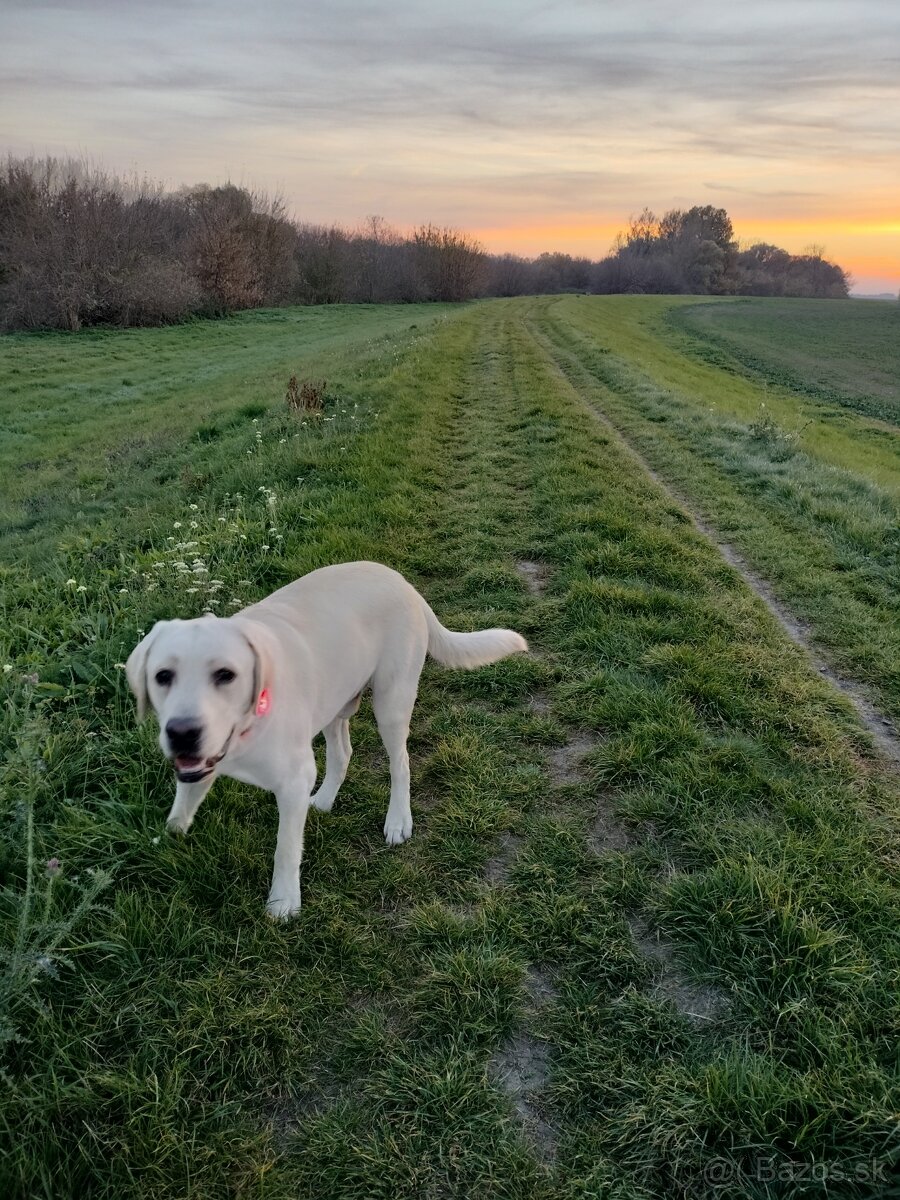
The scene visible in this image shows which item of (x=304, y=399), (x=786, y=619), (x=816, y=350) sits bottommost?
(x=786, y=619)

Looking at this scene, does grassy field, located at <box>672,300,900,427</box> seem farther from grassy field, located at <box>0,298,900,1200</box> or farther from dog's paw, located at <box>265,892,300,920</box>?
dog's paw, located at <box>265,892,300,920</box>

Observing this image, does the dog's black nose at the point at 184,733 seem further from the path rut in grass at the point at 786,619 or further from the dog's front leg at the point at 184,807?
the path rut in grass at the point at 786,619

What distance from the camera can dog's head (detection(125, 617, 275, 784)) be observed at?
269cm

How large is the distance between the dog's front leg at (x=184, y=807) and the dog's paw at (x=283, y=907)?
0.57m

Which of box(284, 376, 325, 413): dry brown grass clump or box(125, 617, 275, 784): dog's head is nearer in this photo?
box(125, 617, 275, 784): dog's head

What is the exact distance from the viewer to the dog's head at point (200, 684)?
2.69m

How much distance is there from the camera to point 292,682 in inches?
130

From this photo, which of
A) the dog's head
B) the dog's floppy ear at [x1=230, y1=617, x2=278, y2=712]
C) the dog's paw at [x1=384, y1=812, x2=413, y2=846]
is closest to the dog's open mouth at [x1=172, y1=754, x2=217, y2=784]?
the dog's head

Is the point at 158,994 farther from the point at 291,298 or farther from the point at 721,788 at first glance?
the point at 291,298

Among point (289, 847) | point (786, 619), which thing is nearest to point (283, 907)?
point (289, 847)

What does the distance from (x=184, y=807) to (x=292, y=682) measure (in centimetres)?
84

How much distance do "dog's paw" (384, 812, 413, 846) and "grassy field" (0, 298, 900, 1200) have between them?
0.25 feet

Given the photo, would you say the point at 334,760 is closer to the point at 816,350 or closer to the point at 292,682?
the point at 292,682

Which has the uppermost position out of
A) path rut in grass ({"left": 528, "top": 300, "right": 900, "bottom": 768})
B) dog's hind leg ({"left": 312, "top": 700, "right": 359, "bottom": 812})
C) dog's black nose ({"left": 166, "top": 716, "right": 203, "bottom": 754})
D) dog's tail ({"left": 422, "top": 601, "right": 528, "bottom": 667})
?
dog's black nose ({"left": 166, "top": 716, "right": 203, "bottom": 754})
